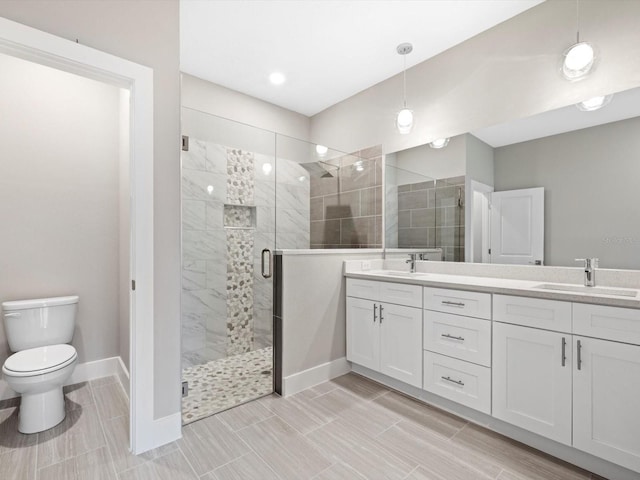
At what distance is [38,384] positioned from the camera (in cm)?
187

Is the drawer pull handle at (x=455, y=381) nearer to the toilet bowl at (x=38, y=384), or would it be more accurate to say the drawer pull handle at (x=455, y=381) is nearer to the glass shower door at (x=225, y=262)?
the glass shower door at (x=225, y=262)

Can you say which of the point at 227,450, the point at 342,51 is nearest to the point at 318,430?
the point at 227,450

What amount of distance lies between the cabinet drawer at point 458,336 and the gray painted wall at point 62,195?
264 centimetres

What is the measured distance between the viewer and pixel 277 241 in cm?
265

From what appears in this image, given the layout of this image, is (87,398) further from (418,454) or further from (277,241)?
(418,454)

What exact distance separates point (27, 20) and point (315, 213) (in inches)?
86.7

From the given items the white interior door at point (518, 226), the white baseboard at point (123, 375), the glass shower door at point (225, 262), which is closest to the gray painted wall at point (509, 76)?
the white interior door at point (518, 226)

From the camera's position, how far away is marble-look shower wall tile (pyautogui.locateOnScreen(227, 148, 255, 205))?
101 inches

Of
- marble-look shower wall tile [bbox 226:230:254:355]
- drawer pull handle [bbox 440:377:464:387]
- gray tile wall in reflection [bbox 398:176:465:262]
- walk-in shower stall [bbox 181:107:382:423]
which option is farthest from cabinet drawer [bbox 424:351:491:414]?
marble-look shower wall tile [bbox 226:230:254:355]

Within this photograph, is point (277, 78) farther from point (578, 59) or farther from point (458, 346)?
point (458, 346)

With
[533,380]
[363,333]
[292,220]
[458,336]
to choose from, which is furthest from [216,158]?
[533,380]

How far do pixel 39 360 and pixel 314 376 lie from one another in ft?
6.05

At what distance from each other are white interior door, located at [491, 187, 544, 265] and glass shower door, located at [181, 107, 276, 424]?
68.7 inches

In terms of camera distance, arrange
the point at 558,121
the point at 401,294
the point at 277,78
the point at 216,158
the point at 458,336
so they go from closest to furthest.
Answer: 1. the point at 458,336
2. the point at 558,121
3. the point at 401,294
4. the point at 216,158
5. the point at 277,78
